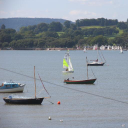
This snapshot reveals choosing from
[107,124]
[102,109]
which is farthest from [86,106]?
[107,124]

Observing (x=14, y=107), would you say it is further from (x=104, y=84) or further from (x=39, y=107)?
(x=104, y=84)

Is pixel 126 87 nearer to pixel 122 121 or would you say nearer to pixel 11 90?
pixel 11 90

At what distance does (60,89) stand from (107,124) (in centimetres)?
2627

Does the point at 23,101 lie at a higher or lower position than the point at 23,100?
lower

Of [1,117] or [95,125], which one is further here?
[1,117]

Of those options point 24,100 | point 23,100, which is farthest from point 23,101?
point 24,100

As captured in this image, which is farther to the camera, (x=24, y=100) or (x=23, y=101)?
(x=23, y=101)

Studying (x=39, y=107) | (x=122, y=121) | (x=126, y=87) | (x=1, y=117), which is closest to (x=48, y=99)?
(x=39, y=107)

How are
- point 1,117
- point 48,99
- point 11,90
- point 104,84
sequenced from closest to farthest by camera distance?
1. point 1,117
2. point 48,99
3. point 11,90
4. point 104,84

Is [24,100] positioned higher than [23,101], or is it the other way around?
[24,100]

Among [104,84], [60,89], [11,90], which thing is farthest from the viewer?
[104,84]

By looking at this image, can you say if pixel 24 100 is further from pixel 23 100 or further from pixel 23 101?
pixel 23 101

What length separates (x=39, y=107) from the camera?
54.8 metres

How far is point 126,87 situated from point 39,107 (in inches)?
1029
